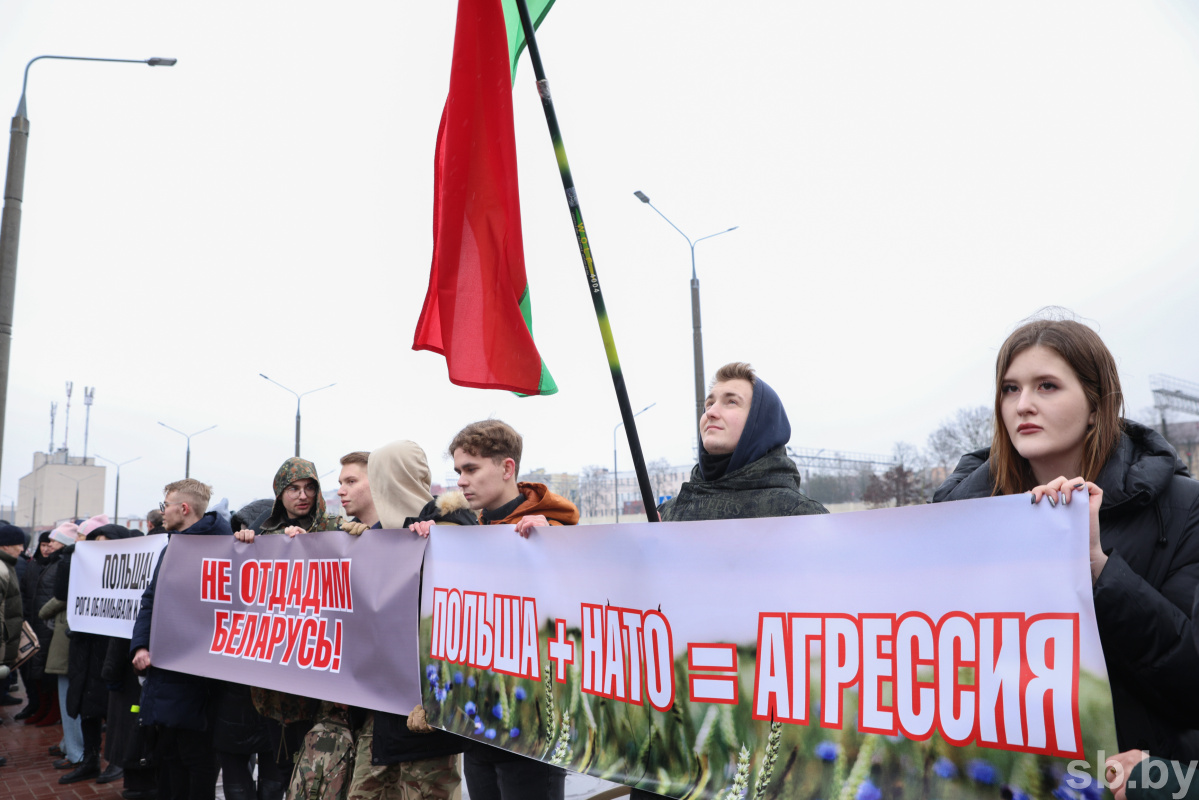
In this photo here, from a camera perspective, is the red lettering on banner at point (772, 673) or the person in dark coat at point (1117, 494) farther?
the red lettering on banner at point (772, 673)

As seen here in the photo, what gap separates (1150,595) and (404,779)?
2.96m

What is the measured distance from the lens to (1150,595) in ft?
5.39

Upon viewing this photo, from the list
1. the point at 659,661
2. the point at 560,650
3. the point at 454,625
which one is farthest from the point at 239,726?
the point at 659,661

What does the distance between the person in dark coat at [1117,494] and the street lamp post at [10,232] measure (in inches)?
310

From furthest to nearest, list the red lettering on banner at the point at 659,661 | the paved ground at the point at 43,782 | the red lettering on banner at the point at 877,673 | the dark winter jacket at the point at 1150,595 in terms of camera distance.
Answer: the paved ground at the point at 43,782
the red lettering on banner at the point at 659,661
the red lettering on banner at the point at 877,673
the dark winter jacket at the point at 1150,595

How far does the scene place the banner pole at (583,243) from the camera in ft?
9.14

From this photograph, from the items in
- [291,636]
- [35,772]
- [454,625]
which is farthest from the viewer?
[35,772]

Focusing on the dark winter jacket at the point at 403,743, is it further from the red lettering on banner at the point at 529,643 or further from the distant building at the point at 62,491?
the distant building at the point at 62,491

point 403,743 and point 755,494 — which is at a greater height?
point 755,494

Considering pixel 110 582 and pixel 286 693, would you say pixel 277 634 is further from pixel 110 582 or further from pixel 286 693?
pixel 110 582

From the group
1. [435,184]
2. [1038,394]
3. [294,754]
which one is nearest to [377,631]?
[294,754]

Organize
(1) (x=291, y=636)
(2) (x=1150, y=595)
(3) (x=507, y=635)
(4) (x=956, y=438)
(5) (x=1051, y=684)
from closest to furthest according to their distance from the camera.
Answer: (2) (x=1150, y=595) < (5) (x=1051, y=684) < (3) (x=507, y=635) < (1) (x=291, y=636) < (4) (x=956, y=438)

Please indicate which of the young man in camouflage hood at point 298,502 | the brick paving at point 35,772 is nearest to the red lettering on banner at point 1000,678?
the young man in camouflage hood at point 298,502

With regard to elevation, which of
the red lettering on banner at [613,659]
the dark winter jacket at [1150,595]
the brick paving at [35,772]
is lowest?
the brick paving at [35,772]
